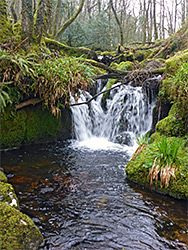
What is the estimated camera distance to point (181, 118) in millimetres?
4809

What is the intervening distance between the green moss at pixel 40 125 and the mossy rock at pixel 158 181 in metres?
3.39

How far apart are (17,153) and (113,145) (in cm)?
288

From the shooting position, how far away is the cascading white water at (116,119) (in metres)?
6.88

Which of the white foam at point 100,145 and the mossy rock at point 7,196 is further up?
the mossy rock at point 7,196

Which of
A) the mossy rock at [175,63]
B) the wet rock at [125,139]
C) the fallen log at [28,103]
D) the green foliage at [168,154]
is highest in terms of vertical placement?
the mossy rock at [175,63]

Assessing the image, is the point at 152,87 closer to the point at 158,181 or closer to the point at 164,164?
the point at 164,164

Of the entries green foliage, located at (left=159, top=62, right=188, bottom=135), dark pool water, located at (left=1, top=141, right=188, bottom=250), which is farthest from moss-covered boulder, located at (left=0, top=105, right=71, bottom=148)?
green foliage, located at (left=159, top=62, right=188, bottom=135)

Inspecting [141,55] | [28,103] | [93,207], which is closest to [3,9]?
[28,103]

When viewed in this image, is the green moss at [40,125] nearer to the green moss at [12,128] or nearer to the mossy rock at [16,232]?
the green moss at [12,128]

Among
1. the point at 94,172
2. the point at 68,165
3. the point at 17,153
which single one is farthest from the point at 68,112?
the point at 94,172

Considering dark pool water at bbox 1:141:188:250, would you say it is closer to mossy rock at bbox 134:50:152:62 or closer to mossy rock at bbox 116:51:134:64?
mossy rock at bbox 116:51:134:64

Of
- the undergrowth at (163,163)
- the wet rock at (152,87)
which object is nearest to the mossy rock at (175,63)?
the wet rock at (152,87)

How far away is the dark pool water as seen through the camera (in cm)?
231

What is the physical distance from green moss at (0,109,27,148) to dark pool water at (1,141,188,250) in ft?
3.28
